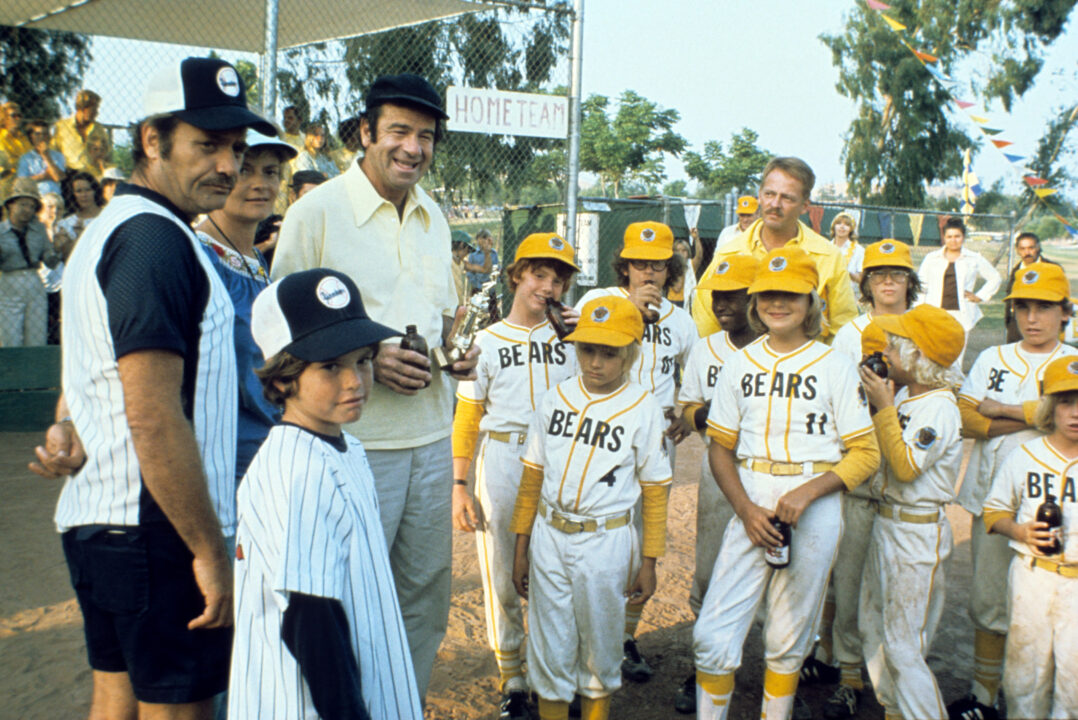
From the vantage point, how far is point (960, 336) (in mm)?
3277

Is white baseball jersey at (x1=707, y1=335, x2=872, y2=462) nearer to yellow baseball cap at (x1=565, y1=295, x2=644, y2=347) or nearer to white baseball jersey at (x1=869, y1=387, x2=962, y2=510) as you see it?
white baseball jersey at (x1=869, y1=387, x2=962, y2=510)

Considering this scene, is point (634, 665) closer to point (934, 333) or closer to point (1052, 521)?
point (1052, 521)

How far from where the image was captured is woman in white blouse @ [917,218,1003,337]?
8.66 meters

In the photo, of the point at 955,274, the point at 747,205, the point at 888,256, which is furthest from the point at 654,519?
the point at 955,274

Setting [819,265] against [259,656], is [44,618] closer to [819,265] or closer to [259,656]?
[259,656]

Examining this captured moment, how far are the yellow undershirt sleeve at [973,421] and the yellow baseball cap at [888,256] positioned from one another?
747mm

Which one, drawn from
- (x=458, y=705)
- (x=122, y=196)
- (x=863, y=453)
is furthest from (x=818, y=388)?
(x=122, y=196)

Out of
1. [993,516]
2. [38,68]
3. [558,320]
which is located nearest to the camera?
[993,516]

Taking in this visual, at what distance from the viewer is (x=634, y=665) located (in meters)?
3.79

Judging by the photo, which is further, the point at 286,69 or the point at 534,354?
the point at 286,69

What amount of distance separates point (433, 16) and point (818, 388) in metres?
6.37

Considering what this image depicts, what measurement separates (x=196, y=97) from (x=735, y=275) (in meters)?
2.58

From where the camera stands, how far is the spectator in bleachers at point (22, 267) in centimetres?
736

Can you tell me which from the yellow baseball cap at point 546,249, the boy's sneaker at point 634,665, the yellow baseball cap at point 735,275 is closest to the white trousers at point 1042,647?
the boy's sneaker at point 634,665
